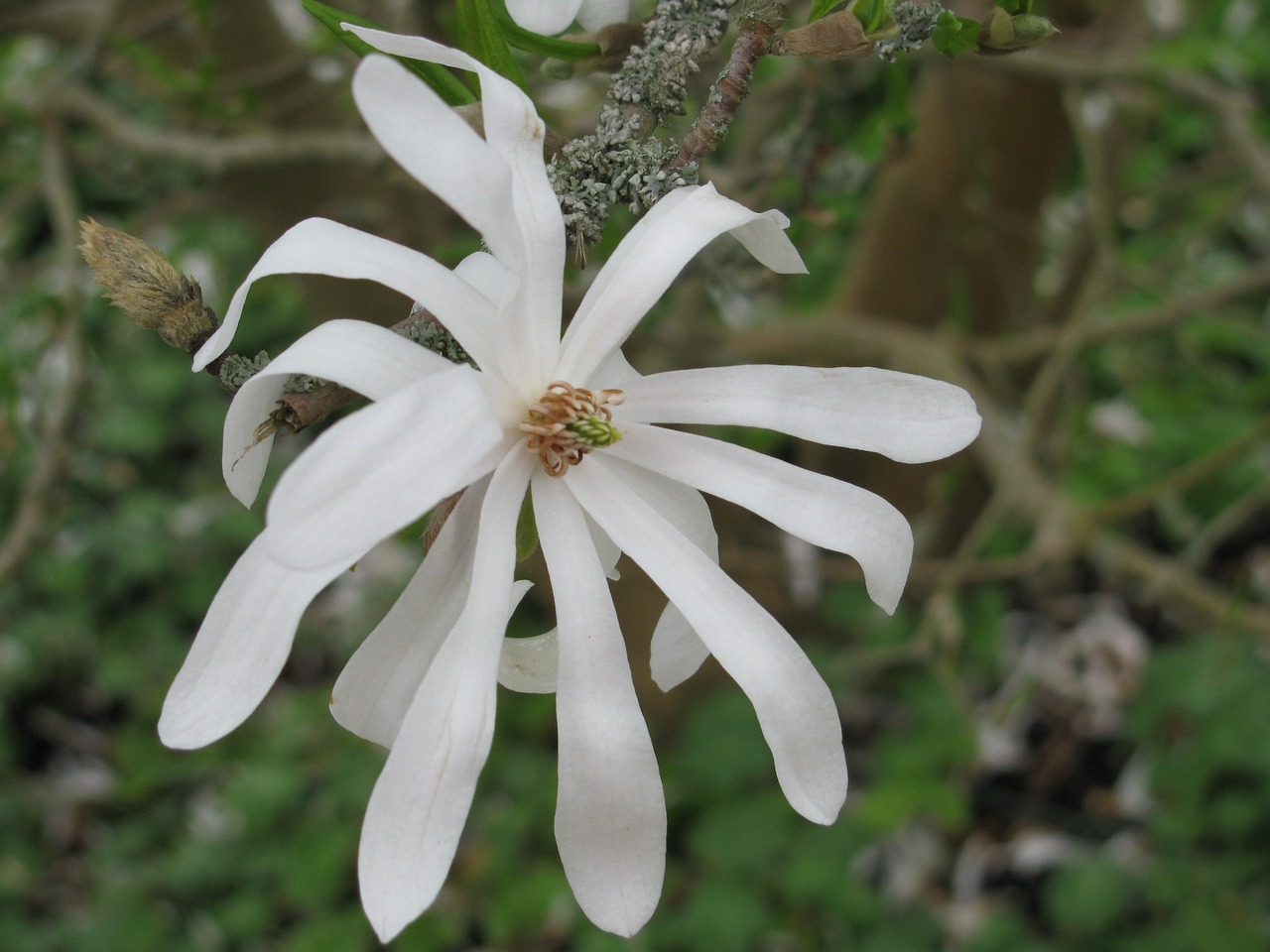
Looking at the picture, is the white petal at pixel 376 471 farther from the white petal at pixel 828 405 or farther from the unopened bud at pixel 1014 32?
the unopened bud at pixel 1014 32

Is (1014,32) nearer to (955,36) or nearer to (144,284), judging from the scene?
(955,36)

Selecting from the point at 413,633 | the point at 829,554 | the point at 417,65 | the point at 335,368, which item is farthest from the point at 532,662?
the point at 829,554

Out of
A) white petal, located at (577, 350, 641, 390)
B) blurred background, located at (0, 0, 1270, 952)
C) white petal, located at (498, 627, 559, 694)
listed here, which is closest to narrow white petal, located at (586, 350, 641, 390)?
white petal, located at (577, 350, 641, 390)

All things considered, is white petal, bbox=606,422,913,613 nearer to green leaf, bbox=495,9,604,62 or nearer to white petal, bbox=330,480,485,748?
white petal, bbox=330,480,485,748

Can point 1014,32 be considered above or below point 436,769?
above

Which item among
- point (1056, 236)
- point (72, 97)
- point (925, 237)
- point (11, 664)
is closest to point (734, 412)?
point (72, 97)

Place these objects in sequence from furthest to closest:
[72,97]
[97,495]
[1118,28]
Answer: [97,495], [1118,28], [72,97]

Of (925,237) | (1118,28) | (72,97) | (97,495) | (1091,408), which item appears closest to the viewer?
(72,97)

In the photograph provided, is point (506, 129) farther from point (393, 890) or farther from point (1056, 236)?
point (1056, 236)
